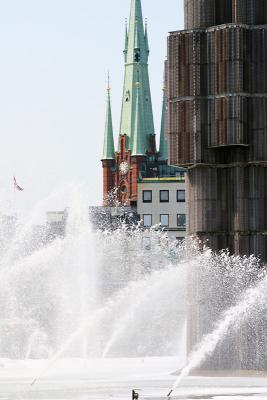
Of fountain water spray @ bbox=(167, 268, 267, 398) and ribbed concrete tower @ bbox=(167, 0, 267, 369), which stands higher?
ribbed concrete tower @ bbox=(167, 0, 267, 369)

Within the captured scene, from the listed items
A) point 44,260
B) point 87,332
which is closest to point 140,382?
point 87,332

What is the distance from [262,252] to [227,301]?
3.61m

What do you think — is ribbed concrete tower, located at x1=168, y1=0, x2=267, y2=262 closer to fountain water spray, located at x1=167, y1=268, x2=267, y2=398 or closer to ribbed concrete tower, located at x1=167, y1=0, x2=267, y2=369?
ribbed concrete tower, located at x1=167, y1=0, x2=267, y2=369

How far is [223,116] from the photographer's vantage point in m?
81.2

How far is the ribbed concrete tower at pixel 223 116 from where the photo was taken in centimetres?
8106

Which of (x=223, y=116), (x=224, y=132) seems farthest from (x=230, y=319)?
(x=223, y=116)

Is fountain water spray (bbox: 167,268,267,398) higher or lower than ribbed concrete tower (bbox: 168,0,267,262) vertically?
lower

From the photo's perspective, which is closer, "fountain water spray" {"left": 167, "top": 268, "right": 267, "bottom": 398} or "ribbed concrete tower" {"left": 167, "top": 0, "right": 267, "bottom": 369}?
"ribbed concrete tower" {"left": 167, "top": 0, "right": 267, "bottom": 369}

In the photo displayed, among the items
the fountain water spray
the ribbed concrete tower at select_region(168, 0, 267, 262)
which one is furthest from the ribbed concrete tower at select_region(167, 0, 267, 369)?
the fountain water spray

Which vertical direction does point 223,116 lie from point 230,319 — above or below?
above

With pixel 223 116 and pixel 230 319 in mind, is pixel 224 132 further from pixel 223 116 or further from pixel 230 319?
pixel 230 319

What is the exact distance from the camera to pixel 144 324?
11562 cm

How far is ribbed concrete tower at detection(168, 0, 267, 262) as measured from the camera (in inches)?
3191

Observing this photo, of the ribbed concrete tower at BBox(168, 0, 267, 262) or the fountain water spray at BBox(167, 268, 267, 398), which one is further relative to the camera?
the fountain water spray at BBox(167, 268, 267, 398)
